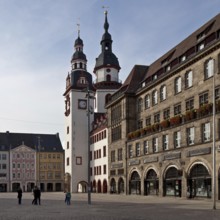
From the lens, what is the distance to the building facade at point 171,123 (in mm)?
44812

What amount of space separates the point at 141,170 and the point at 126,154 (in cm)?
649

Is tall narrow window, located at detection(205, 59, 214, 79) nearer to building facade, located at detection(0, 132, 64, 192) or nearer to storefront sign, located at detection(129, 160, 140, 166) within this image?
storefront sign, located at detection(129, 160, 140, 166)

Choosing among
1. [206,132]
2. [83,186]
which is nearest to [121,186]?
[83,186]

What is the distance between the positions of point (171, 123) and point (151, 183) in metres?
10.2

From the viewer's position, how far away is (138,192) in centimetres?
6169

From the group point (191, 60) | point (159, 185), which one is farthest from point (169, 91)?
point (159, 185)

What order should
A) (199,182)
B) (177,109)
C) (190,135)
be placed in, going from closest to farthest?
1. (199,182)
2. (190,135)
3. (177,109)

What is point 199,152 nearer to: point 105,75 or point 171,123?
point 171,123

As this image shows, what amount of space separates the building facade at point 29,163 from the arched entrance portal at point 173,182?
81.0 m

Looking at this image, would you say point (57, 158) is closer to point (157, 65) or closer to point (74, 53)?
point (74, 53)

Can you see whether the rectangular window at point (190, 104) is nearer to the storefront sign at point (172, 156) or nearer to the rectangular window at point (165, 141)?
the rectangular window at point (165, 141)

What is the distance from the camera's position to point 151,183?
57.5m

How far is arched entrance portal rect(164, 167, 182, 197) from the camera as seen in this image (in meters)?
49.7

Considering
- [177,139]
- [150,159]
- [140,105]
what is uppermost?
[140,105]
